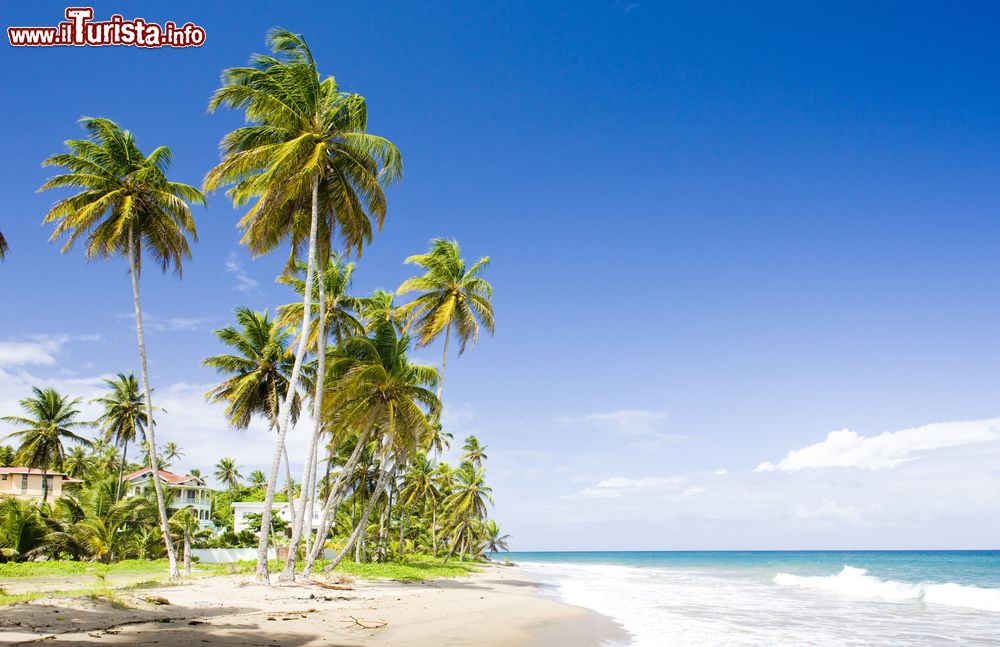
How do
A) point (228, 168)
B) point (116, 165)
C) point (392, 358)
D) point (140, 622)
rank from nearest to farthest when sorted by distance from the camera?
point (140, 622)
point (228, 168)
point (116, 165)
point (392, 358)

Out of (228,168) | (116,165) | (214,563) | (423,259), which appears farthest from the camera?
(214,563)

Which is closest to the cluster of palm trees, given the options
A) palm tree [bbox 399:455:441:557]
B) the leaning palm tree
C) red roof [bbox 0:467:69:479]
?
the leaning palm tree

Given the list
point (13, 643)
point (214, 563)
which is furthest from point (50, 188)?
point (214, 563)

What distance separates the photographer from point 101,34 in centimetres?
1531

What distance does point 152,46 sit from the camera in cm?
1555

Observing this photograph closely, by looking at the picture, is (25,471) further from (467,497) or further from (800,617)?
(800,617)

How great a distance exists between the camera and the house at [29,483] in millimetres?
46344

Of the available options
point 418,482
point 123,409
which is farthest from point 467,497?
point 123,409

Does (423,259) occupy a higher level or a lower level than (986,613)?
higher

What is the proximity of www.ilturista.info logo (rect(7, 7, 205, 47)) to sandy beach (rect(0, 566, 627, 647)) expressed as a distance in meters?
12.9

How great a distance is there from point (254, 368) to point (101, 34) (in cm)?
1610

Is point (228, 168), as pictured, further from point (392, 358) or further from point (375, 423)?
point (375, 423)

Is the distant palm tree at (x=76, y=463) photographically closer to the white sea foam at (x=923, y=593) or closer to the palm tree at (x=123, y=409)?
the palm tree at (x=123, y=409)

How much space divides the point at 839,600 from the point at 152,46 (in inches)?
1393
